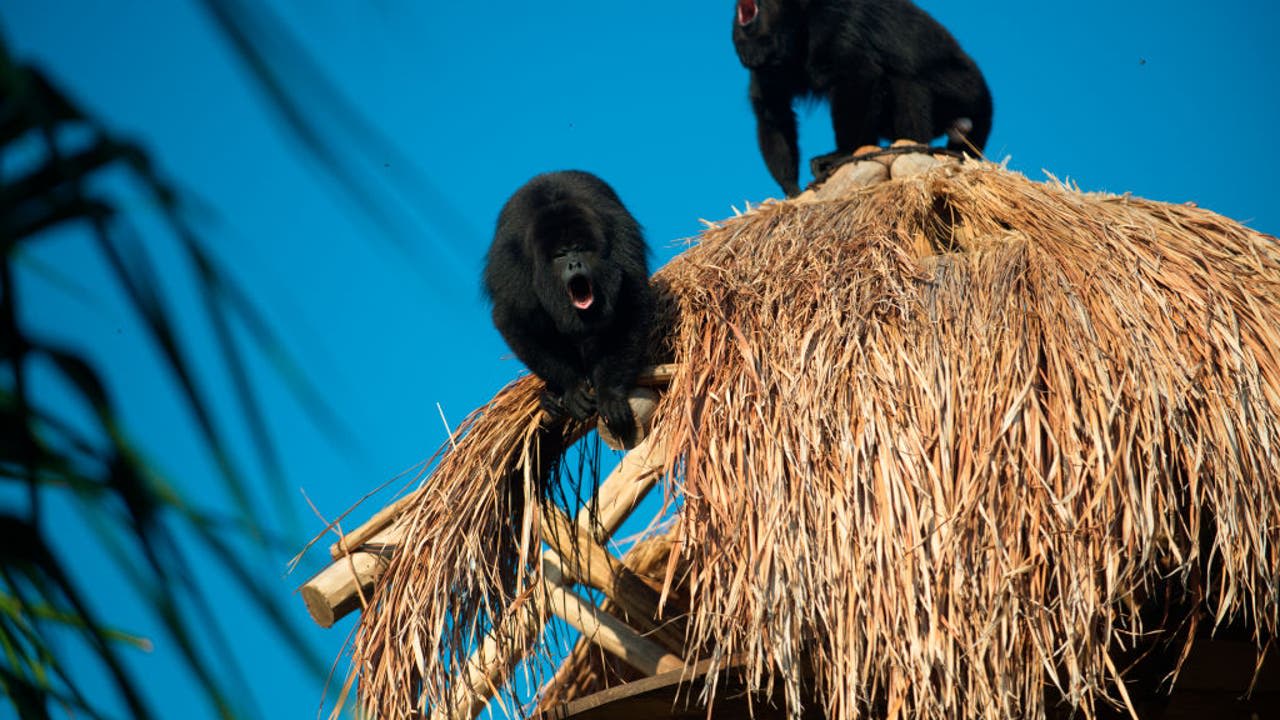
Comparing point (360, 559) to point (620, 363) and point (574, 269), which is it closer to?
point (620, 363)

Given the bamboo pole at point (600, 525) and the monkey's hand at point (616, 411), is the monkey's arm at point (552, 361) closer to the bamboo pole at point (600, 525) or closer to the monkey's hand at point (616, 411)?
the monkey's hand at point (616, 411)

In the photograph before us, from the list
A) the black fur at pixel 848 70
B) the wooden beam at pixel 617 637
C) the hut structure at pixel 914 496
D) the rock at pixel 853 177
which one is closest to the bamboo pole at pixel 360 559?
the hut structure at pixel 914 496

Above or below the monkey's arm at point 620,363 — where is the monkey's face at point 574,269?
above

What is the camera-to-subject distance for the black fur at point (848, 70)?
7203 millimetres

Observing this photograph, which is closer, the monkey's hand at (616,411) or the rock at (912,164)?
the monkey's hand at (616,411)

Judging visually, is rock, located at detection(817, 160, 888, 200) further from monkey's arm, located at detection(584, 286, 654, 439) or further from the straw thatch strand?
monkey's arm, located at detection(584, 286, 654, 439)

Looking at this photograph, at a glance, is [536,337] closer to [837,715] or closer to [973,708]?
[837,715]

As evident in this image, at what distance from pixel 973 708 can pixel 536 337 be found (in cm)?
195

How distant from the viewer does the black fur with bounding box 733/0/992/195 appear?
720cm

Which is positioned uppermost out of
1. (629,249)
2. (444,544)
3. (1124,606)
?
(629,249)

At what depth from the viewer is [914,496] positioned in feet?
13.2

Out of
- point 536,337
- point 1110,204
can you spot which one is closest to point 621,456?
point 536,337

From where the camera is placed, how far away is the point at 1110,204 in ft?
17.1

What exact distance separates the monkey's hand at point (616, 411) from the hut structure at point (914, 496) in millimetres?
99
